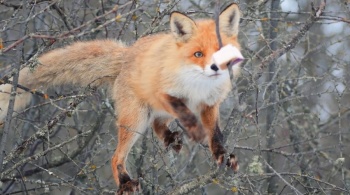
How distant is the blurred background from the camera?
5378 mm

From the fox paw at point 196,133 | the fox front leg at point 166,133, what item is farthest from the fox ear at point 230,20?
the fox front leg at point 166,133

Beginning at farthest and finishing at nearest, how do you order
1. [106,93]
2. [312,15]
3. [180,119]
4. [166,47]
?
1. [106,93]
2. [166,47]
3. [180,119]
4. [312,15]

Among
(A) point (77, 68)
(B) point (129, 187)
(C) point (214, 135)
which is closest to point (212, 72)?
(C) point (214, 135)

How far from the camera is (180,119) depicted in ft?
18.6

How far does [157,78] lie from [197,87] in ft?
1.48

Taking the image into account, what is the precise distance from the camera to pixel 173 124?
707cm

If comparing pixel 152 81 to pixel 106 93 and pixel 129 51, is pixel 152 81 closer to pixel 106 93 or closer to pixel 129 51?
pixel 129 51

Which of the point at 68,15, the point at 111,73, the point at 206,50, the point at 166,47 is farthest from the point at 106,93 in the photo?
the point at 206,50

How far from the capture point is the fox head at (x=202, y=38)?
209 inches

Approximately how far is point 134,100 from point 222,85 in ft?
3.22

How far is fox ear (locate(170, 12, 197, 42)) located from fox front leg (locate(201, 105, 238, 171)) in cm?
74

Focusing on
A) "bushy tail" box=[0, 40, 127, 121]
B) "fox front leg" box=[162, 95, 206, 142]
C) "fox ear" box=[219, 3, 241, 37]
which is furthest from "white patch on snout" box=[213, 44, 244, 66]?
"bushy tail" box=[0, 40, 127, 121]

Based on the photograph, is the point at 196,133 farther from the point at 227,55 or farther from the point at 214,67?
the point at 227,55

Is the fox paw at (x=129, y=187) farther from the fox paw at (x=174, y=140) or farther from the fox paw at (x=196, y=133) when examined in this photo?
the fox paw at (x=196, y=133)
